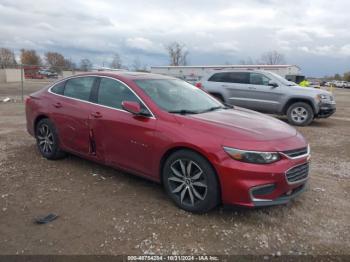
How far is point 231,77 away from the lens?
1130 cm

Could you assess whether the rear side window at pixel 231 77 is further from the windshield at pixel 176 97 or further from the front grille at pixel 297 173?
the front grille at pixel 297 173

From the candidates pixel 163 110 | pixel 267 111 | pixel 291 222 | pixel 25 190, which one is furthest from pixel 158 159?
pixel 267 111

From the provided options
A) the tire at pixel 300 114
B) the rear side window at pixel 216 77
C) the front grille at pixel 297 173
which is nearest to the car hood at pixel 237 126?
the front grille at pixel 297 173

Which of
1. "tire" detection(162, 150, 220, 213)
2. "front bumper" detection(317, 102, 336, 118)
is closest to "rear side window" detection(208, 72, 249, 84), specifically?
"front bumper" detection(317, 102, 336, 118)

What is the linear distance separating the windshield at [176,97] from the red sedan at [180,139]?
0.05 feet

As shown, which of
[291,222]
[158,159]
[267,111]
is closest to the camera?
[291,222]

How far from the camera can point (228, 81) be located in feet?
37.2

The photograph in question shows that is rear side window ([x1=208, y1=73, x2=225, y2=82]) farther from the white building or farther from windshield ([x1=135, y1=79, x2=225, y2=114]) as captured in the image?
the white building

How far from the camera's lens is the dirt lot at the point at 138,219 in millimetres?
3082

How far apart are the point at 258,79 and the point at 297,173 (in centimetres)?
758

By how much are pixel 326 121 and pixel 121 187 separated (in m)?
9.33

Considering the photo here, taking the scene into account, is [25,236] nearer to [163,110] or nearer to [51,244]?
[51,244]

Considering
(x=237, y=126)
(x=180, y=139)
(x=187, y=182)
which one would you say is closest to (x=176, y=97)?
(x=180, y=139)

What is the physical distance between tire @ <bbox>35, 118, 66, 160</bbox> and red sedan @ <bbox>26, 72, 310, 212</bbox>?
1.4 inches
